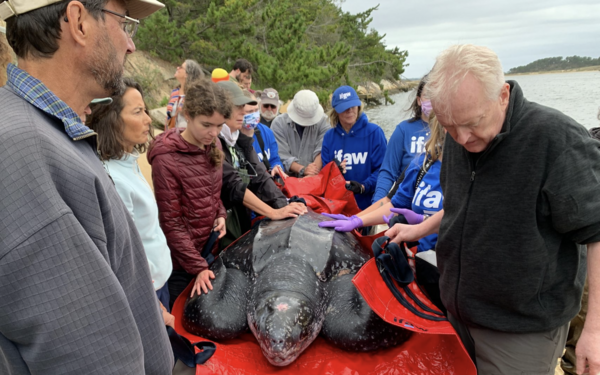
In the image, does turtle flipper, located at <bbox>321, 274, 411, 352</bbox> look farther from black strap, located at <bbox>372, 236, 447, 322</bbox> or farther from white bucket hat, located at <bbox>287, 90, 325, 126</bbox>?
white bucket hat, located at <bbox>287, 90, 325, 126</bbox>

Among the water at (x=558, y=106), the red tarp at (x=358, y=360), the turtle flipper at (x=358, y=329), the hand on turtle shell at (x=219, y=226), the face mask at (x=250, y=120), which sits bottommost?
the water at (x=558, y=106)

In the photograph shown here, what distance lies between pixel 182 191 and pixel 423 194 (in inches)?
61.6

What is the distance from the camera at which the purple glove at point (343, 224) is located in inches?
110

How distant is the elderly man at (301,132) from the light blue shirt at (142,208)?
256 cm

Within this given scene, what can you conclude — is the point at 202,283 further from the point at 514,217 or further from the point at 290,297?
the point at 514,217

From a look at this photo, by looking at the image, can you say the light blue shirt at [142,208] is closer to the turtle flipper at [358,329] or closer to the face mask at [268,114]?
the turtle flipper at [358,329]

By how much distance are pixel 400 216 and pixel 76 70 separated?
199cm

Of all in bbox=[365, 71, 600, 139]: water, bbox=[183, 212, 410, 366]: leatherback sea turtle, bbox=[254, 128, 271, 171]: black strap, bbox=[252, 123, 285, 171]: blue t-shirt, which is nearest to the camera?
bbox=[183, 212, 410, 366]: leatherback sea turtle

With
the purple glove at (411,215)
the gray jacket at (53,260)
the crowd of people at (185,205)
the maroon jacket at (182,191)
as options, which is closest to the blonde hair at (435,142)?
the crowd of people at (185,205)

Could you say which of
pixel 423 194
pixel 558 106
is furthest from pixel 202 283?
pixel 558 106

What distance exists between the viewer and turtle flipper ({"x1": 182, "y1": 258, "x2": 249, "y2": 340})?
86.7 inches

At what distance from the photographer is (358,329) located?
2.09m

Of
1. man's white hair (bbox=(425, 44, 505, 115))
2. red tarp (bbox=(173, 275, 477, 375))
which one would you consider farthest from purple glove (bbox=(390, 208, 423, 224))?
man's white hair (bbox=(425, 44, 505, 115))

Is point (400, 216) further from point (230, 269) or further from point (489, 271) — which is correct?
point (230, 269)
